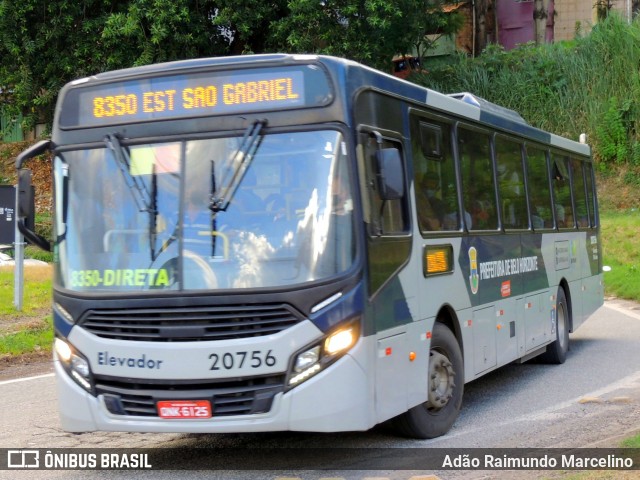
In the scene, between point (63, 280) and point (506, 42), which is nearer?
point (63, 280)

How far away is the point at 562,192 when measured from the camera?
45.5ft

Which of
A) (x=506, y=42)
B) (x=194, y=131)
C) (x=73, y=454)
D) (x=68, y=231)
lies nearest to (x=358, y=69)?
(x=194, y=131)

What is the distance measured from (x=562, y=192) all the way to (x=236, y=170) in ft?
25.0

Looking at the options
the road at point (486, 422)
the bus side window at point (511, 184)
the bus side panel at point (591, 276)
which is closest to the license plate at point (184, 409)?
the road at point (486, 422)

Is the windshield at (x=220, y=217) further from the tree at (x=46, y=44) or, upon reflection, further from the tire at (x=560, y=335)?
the tree at (x=46, y=44)

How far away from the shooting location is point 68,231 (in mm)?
7660

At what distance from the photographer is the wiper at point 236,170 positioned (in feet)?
23.7

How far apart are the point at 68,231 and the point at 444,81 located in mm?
28933

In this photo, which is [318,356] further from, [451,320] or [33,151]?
[33,151]

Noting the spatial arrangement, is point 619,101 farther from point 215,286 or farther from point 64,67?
point 215,286

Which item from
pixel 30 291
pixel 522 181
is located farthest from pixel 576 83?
pixel 522 181

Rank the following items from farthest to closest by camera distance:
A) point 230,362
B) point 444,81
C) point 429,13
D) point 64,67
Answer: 1. point 444,81
2. point 429,13
3. point 64,67
4. point 230,362

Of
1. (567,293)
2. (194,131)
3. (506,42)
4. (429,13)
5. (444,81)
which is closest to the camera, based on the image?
(194,131)

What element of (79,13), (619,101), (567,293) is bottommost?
(567,293)
